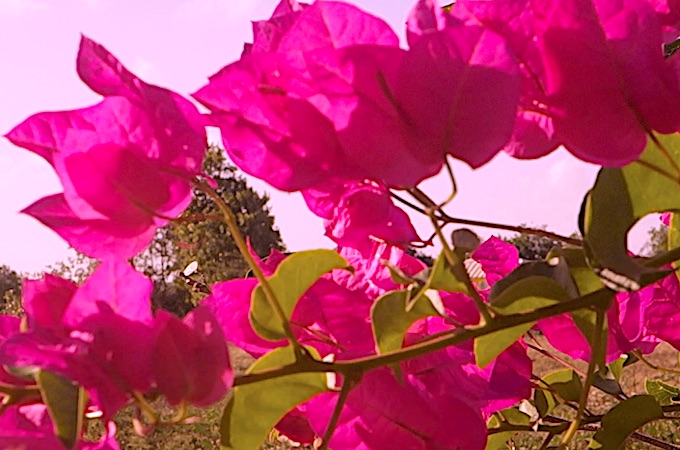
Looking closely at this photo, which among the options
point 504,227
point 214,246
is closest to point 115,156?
point 504,227

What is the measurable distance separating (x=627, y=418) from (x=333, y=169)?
230 millimetres

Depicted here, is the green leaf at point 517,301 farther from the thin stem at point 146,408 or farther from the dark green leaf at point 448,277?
the thin stem at point 146,408

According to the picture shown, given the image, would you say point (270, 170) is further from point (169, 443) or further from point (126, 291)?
point (169, 443)

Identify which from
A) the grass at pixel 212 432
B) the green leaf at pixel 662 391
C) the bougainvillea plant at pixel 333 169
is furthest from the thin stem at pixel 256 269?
the grass at pixel 212 432

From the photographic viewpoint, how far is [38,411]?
0.30 metres

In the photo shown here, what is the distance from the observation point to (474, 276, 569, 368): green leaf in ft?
0.93

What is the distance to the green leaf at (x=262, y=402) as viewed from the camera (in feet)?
1.00

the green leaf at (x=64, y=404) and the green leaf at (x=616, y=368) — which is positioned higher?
the green leaf at (x=64, y=404)

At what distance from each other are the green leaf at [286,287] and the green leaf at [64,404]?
8 centimetres

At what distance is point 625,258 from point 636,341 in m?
0.21

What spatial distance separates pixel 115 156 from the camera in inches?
11.4

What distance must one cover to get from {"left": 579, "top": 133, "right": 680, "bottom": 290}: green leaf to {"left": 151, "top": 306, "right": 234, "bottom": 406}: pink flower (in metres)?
0.12

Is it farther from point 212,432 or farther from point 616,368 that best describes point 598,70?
point 212,432

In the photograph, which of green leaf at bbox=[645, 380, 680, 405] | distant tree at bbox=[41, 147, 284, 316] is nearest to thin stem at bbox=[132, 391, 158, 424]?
green leaf at bbox=[645, 380, 680, 405]
